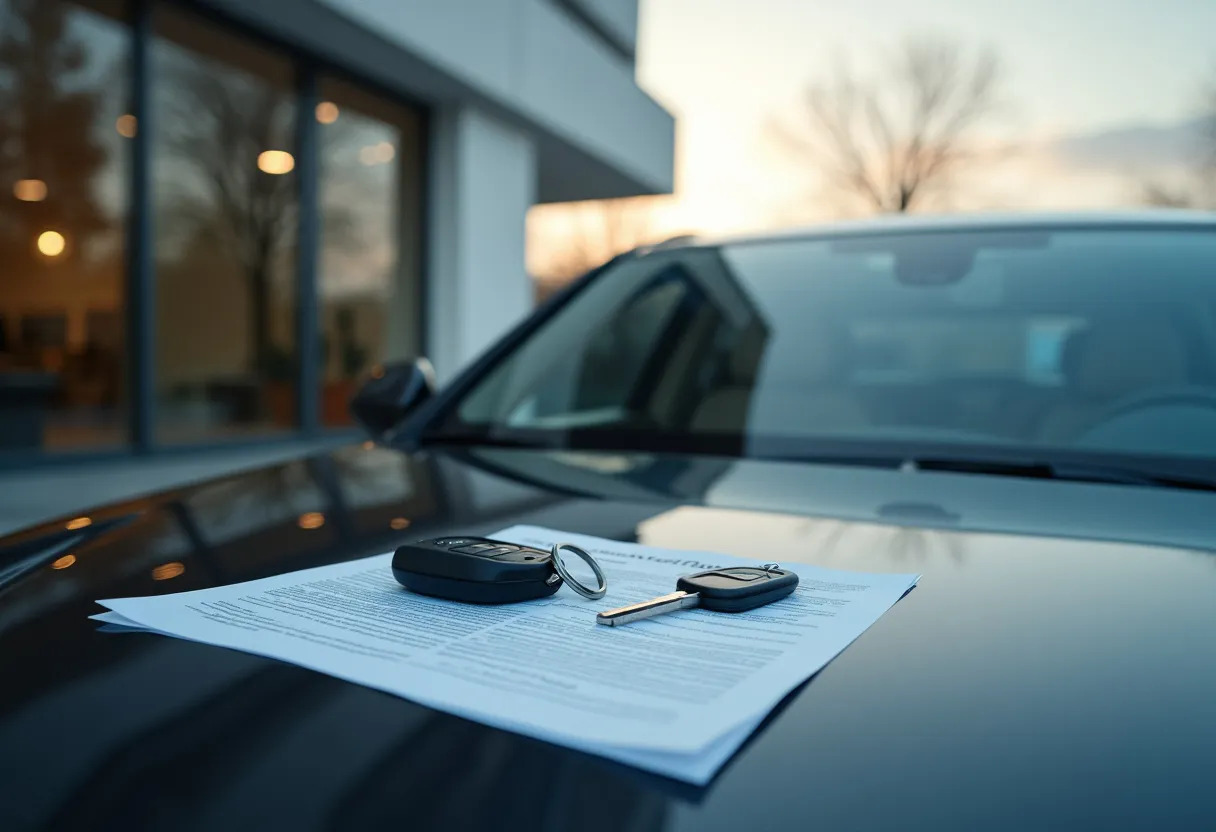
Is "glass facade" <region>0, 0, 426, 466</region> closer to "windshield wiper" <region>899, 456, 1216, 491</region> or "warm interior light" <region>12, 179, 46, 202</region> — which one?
"warm interior light" <region>12, 179, 46, 202</region>

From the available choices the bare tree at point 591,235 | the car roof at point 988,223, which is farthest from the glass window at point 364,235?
the bare tree at point 591,235

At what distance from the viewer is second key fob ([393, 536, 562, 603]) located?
77 centimetres

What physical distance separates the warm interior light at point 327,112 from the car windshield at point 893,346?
5.97 meters

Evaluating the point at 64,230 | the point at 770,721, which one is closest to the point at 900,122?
the point at 64,230

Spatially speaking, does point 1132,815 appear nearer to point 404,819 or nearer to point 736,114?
point 404,819

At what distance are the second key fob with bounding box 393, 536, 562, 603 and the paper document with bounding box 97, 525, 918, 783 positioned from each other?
0.04 feet

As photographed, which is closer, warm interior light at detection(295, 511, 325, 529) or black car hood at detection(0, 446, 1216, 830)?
black car hood at detection(0, 446, 1216, 830)

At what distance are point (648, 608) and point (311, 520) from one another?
48 centimetres

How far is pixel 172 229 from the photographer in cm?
606

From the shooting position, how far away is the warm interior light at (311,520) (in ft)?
3.42

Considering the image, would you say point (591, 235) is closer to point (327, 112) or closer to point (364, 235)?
point (364, 235)

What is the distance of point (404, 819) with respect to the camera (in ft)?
1.55

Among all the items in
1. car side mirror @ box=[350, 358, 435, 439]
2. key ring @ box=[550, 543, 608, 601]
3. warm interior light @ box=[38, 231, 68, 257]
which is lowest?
key ring @ box=[550, 543, 608, 601]

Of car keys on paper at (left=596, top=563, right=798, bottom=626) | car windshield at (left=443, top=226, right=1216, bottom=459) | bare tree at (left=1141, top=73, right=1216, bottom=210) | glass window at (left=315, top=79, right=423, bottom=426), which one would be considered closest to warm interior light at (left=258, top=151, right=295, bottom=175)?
glass window at (left=315, top=79, right=423, bottom=426)
